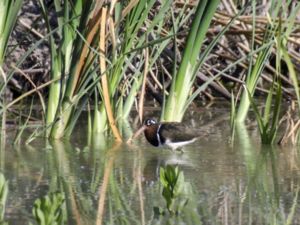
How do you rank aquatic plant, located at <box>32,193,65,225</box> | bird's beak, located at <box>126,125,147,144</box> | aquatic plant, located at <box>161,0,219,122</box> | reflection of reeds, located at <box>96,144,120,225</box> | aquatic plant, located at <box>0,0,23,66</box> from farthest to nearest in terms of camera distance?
bird's beak, located at <box>126,125,147,144</box>
aquatic plant, located at <box>161,0,219,122</box>
aquatic plant, located at <box>0,0,23,66</box>
reflection of reeds, located at <box>96,144,120,225</box>
aquatic plant, located at <box>32,193,65,225</box>

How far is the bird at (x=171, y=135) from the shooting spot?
6746 millimetres

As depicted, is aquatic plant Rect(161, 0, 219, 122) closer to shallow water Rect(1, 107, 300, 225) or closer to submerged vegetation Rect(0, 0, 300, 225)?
submerged vegetation Rect(0, 0, 300, 225)

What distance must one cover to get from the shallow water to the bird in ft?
0.24

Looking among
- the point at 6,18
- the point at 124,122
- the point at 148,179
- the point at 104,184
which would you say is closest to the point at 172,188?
the point at 104,184

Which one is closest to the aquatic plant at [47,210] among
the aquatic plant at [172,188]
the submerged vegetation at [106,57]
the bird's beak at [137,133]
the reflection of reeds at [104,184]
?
the reflection of reeds at [104,184]

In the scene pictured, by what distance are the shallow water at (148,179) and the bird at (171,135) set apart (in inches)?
2.9

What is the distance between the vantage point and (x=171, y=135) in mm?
6738

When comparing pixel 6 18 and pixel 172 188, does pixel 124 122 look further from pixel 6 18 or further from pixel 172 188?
pixel 172 188

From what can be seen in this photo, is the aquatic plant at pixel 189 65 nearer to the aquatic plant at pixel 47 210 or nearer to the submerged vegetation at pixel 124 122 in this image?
the submerged vegetation at pixel 124 122

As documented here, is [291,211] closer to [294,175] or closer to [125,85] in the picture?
[294,175]

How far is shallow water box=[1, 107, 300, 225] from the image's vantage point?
4.61 m

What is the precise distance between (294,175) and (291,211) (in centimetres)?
107

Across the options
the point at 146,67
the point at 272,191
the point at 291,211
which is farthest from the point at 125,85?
the point at 291,211

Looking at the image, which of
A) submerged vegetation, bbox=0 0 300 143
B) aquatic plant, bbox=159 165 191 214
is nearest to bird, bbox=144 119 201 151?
submerged vegetation, bbox=0 0 300 143
